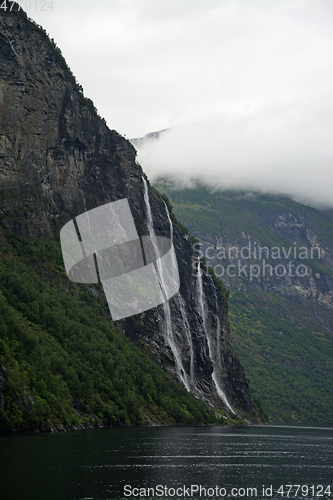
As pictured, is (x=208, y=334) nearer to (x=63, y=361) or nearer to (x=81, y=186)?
(x=81, y=186)

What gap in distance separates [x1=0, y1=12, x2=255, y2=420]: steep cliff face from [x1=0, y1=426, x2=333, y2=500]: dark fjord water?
72.1 meters

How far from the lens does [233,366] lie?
181375mm

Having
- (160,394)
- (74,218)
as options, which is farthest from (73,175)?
(160,394)

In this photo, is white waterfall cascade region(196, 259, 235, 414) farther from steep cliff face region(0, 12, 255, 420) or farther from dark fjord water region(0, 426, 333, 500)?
dark fjord water region(0, 426, 333, 500)

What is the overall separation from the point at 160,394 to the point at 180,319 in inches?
1586

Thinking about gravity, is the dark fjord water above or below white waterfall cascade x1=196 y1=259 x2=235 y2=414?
above

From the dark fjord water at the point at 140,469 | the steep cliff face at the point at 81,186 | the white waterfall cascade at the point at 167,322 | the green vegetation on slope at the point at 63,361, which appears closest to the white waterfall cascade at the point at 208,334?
the steep cliff face at the point at 81,186

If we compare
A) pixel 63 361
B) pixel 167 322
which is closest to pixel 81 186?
pixel 167 322

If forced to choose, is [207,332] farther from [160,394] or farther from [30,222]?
[30,222]

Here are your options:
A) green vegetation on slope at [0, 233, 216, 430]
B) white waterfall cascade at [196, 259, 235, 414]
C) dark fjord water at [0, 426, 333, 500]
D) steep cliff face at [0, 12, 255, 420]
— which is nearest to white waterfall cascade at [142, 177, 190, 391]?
steep cliff face at [0, 12, 255, 420]

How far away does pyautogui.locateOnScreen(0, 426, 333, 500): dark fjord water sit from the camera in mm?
36281

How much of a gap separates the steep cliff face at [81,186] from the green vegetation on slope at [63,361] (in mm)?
10008

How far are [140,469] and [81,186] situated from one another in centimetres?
11265

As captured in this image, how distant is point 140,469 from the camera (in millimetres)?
45562
